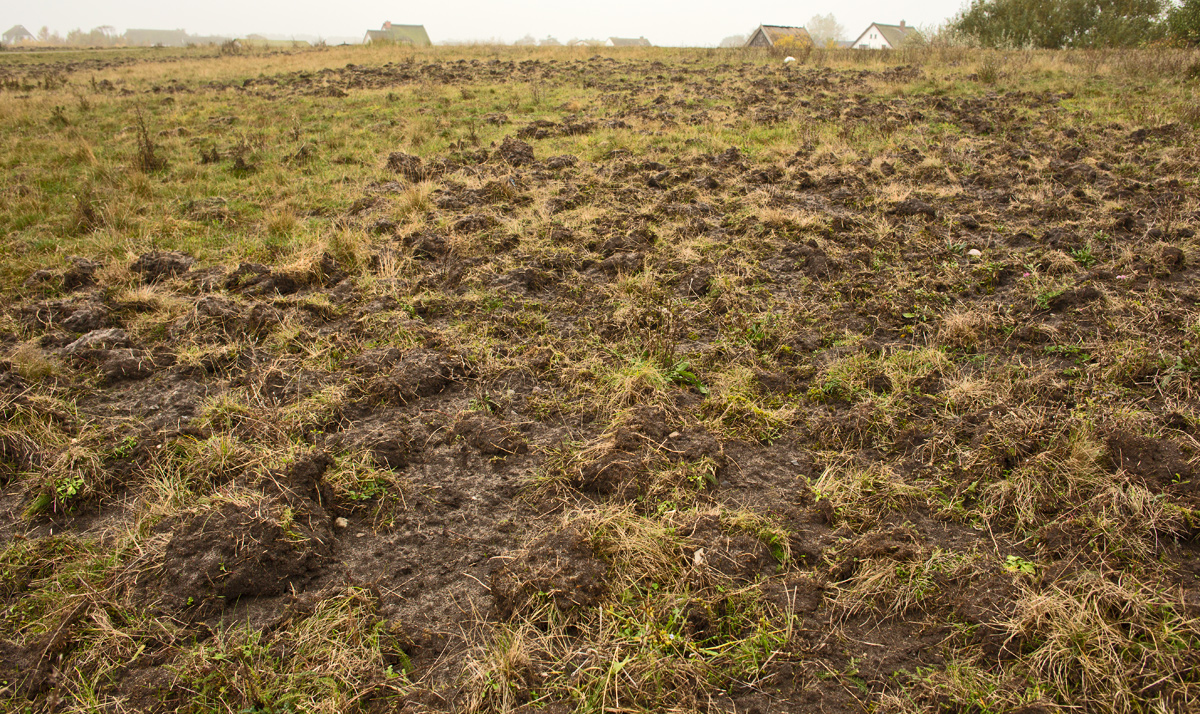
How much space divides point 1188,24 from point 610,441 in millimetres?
24200

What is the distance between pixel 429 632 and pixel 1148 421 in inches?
137

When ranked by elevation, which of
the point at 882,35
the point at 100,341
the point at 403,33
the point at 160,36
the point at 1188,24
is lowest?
the point at 100,341

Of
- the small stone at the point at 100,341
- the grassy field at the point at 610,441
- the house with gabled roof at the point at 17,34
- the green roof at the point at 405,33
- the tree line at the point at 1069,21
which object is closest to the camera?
the grassy field at the point at 610,441

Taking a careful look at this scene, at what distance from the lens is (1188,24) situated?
658 inches

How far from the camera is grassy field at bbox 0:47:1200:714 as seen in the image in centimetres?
197

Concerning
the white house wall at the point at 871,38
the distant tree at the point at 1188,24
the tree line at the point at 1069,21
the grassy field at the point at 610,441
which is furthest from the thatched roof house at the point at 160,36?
the distant tree at the point at 1188,24

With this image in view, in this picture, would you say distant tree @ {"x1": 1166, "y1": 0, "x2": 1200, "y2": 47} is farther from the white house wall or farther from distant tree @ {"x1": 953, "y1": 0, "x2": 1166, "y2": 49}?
the white house wall

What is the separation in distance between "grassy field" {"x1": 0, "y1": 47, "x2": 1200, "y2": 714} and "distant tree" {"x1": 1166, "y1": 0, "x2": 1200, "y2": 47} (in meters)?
14.8

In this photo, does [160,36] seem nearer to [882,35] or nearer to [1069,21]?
[882,35]

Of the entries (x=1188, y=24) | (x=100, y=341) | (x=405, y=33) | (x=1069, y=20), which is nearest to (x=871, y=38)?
(x=1069, y=20)

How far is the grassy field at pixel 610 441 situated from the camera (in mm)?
1969

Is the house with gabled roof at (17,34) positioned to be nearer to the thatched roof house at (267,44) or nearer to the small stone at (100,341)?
the thatched roof house at (267,44)

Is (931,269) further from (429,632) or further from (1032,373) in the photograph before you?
(429,632)

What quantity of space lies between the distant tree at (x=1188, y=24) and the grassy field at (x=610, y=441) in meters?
14.8
